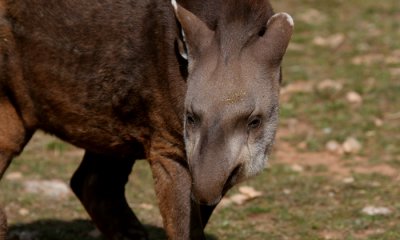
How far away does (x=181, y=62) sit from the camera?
707cm

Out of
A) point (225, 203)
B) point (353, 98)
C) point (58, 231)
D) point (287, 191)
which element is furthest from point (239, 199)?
point (353, 98)

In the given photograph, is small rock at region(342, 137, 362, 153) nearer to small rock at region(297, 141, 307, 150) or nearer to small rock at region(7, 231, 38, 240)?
small rock at region(297, 141, 307, 150)

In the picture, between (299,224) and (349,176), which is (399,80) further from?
(299,224)

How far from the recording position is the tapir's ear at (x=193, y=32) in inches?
269

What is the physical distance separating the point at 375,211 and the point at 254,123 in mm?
2935

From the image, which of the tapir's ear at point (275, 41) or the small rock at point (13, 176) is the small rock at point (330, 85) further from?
Answer: the tapir's ear at point (275, 41)

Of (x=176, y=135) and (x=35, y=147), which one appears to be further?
(x=35, y=147)

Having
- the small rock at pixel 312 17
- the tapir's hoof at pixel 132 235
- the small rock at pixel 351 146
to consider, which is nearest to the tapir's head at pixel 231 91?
the tapir's hoof at pixel 132 235

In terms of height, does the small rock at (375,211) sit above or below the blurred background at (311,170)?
above

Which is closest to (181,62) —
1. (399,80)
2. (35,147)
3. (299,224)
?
(299,224)

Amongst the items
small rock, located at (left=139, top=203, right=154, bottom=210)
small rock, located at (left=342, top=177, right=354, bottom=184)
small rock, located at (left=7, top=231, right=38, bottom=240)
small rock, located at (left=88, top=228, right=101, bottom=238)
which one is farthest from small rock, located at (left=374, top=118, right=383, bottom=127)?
small rock, located at (left=7, top=231, right=38, bottom=240)

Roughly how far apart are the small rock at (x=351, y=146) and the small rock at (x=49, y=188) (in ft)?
9.50

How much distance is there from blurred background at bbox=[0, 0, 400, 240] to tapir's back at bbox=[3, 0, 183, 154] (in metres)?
1.74

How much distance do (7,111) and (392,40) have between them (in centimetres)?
796
